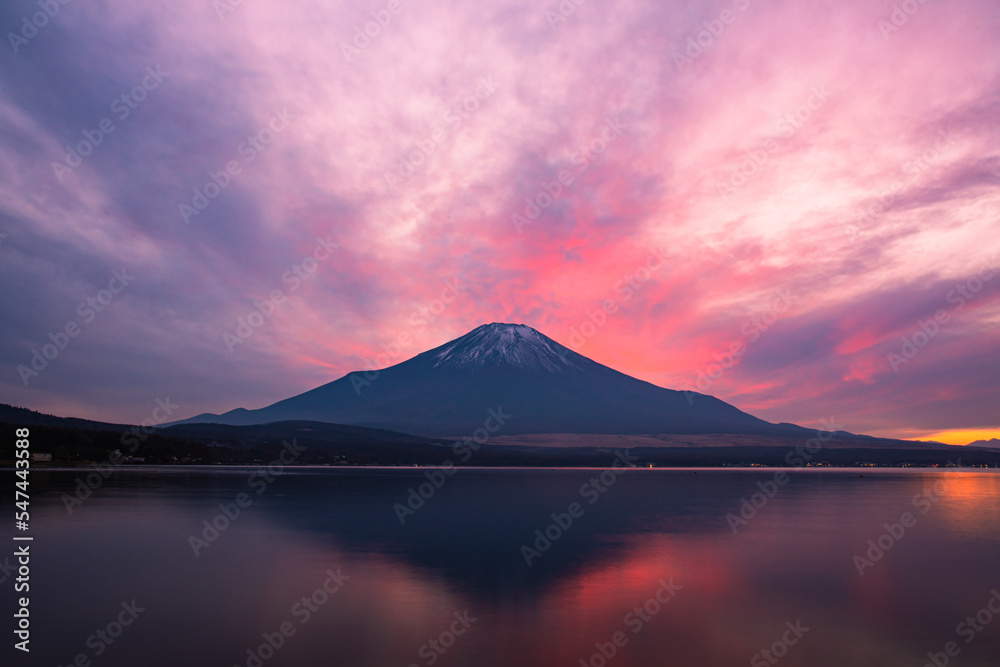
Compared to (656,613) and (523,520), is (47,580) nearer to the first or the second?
(656,613)

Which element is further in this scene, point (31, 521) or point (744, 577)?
point (31, 521)

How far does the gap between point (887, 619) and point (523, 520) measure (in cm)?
2493

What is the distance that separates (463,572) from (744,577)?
33.1ft

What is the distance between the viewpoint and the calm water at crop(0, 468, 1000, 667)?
15594mm

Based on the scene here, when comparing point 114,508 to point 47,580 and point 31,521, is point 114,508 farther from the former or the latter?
point 47,580

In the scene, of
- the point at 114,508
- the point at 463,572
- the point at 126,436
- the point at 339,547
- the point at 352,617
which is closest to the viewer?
the point at 352,617

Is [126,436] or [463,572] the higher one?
[126,436]

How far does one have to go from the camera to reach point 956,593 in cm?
2252

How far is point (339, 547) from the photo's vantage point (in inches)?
1181

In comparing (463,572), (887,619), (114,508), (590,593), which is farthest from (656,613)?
(114,508)

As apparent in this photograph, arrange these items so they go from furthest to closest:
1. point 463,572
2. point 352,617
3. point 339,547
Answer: point 339,547, point 463,572, point 352,617

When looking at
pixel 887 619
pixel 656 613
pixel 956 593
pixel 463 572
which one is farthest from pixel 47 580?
pixel 956 593

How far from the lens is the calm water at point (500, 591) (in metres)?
15.6

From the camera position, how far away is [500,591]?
2141cm
